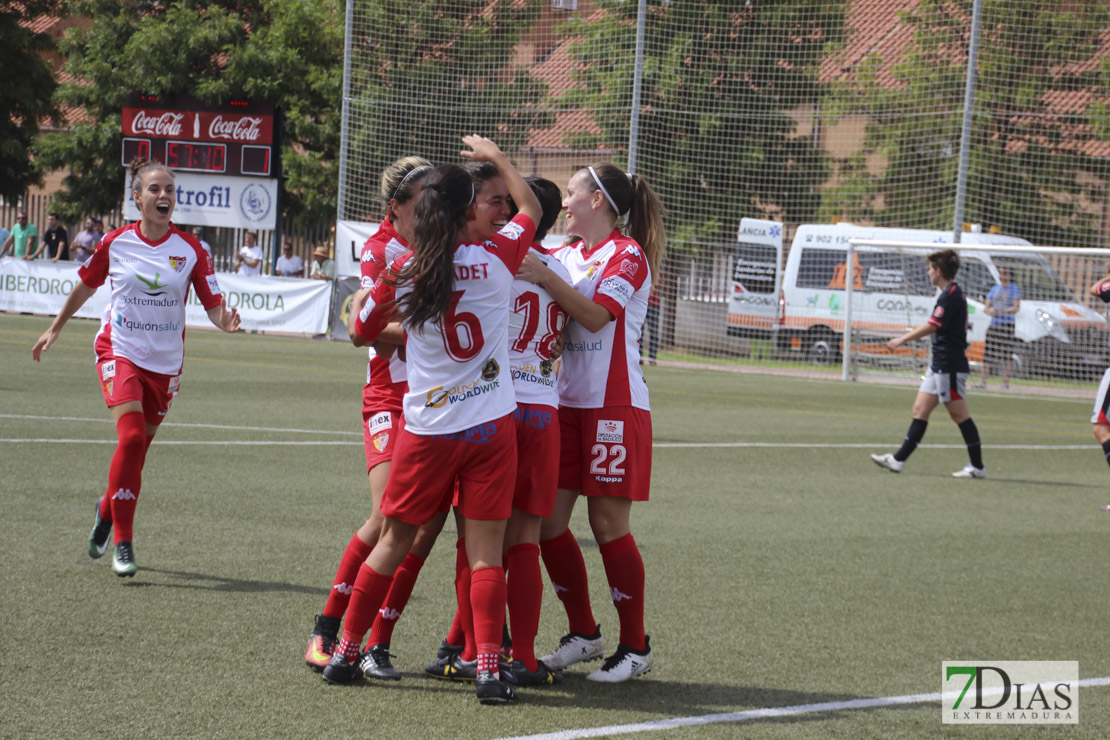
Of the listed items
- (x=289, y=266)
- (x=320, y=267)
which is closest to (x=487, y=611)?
(x=289, y=266)

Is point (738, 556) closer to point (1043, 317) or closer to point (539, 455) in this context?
point (539, 455)

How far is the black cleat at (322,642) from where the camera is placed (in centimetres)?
459

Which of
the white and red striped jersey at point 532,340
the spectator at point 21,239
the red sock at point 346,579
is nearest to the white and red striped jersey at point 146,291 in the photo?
the red sock at point 346,579

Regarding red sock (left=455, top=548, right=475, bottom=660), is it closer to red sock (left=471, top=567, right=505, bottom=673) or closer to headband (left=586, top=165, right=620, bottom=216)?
red sock (left=471, top=567, right=505, bottom=673)

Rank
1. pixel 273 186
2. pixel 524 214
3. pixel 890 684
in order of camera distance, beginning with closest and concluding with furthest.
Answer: pixel 524 214, pixel 890 684, pixel 273 186

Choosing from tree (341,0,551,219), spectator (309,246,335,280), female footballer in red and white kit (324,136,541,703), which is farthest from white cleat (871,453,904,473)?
spectator (309,246,335,280)

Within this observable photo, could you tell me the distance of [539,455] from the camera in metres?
4.41

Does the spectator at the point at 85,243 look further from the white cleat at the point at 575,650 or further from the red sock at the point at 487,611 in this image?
the red sock at the point at 487,611

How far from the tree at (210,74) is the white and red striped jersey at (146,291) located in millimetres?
26235

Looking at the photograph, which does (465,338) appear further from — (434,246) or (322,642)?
(322,642)

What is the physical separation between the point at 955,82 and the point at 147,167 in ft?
64.1

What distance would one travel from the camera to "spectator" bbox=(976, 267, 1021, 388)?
21.9 meters

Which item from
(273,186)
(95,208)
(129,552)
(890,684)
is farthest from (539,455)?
(95,208)

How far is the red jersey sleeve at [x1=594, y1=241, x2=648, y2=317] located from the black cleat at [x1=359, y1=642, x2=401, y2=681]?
4.88ft
